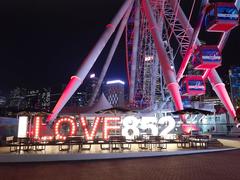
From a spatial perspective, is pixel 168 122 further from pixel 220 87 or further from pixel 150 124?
pixel 220 87

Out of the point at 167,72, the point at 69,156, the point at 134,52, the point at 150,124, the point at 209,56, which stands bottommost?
the point at 69,156

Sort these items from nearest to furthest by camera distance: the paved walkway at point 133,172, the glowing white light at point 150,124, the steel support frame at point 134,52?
the paved walkway at point 133,172 → the glowing white light at point 150,124 → the steel support frame at point 134,52

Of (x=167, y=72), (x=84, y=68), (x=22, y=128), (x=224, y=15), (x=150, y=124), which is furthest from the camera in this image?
(x=84, y=68)

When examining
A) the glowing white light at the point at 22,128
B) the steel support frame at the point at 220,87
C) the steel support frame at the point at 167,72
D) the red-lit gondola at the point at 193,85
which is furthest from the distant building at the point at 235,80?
the glowing white light at the point at 22,128

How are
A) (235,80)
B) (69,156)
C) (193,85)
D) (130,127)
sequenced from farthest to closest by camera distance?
(235,80)
(193,85)
(130,127)
(69,156)

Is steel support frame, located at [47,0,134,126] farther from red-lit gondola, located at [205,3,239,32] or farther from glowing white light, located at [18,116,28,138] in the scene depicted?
red-lit gondola, located at [205,3,239,32]

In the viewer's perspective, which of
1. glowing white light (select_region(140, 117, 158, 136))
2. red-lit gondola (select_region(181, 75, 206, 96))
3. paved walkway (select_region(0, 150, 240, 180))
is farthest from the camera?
red-lit gondola (select_region(181, 75, 206, 96))

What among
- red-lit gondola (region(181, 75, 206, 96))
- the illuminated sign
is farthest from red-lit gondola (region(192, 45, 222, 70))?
the illuminated sign

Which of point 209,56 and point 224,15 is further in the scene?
point 209,56

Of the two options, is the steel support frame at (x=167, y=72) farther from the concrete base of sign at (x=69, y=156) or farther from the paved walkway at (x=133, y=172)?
the paved walkway at (x=133, y=172)

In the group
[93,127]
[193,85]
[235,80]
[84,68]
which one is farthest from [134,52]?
[235,80]

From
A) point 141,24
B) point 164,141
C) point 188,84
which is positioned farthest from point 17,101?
point 164,141

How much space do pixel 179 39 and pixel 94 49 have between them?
13.2m

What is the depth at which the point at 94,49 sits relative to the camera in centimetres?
2755
